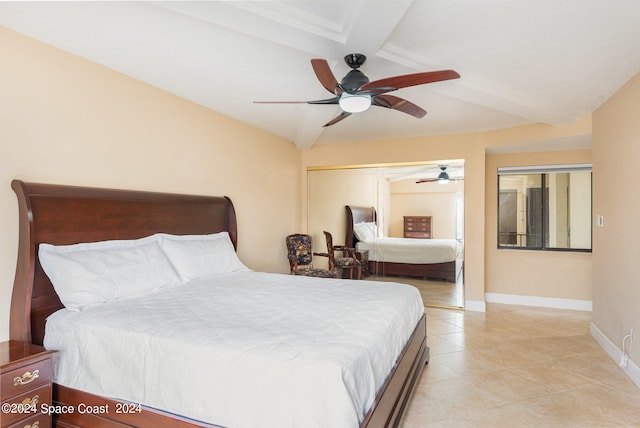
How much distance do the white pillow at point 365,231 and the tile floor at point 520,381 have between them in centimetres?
169

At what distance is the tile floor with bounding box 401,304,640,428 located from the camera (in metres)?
2.26

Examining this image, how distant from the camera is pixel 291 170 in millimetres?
5496

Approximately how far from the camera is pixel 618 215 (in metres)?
3.12

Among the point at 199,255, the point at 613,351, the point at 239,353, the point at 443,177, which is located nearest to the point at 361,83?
the point at 239,353

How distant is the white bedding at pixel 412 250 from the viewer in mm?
5047

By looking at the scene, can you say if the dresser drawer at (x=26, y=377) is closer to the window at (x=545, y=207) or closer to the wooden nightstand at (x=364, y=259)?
the wooden nightstand at (x=364, y=259)

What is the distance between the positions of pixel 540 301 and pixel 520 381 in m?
2.86

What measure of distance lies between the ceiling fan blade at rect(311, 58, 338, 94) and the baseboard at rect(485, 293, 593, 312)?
444 centimetres

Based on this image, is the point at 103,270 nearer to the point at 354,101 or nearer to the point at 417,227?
the point at 354,101

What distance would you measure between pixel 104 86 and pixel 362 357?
281 cm

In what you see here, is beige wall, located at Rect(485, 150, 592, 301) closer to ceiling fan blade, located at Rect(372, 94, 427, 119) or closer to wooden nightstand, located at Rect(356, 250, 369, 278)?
wooden nightstand, located at Rect(356, 250, 369, 278)

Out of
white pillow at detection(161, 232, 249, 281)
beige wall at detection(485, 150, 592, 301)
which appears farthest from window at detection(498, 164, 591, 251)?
white pillow at detection(161, 232, 249, 281)

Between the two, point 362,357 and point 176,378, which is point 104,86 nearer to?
point 176,378

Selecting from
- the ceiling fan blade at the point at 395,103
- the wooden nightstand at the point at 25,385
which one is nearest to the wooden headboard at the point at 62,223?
the wooden nightstand at the point at 25,385
